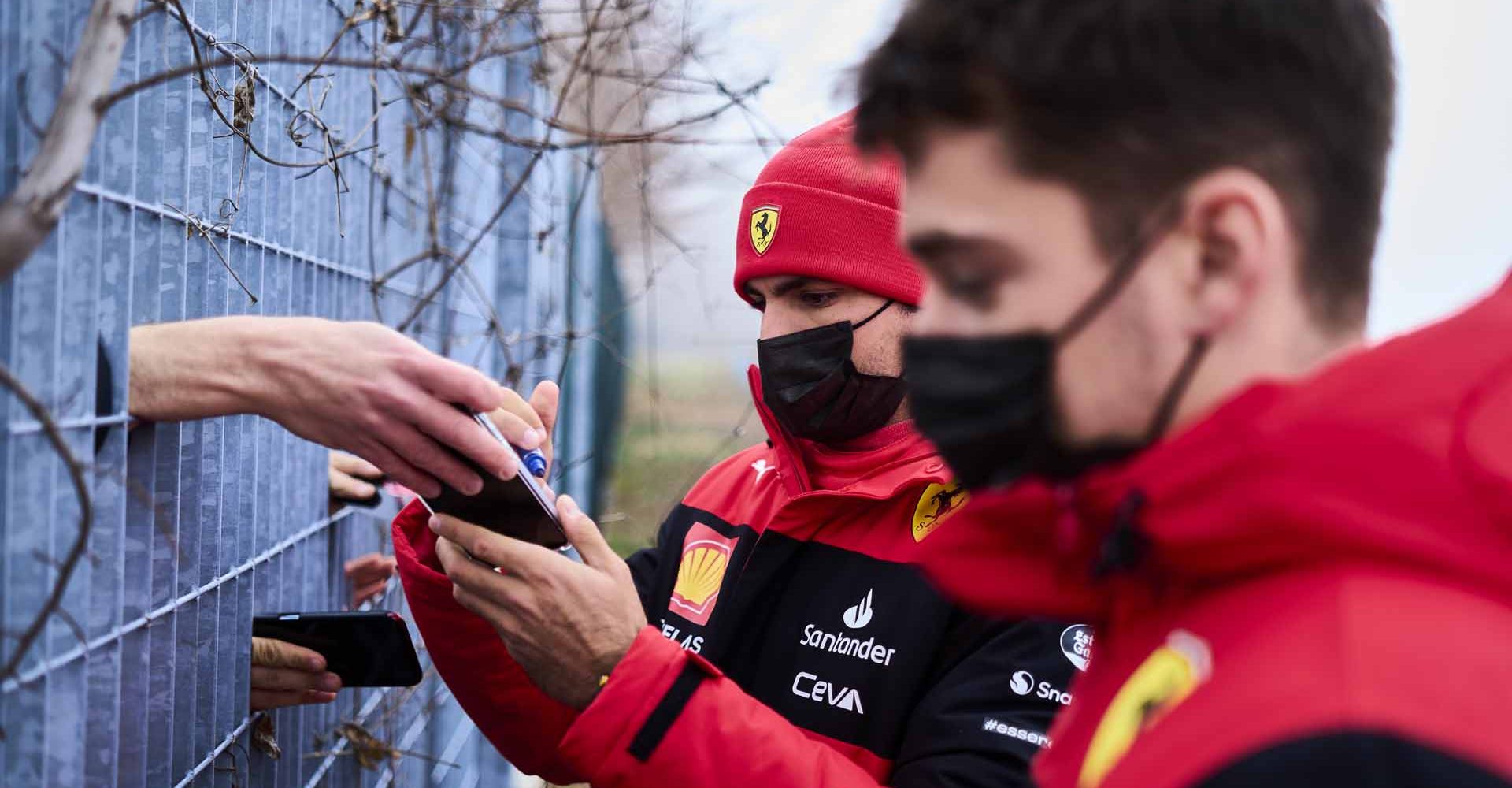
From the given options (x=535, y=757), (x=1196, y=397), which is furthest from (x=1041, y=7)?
(x=535, y=757)

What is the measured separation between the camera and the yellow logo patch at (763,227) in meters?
2.65

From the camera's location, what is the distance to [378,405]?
1.73m

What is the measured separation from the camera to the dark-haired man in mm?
887

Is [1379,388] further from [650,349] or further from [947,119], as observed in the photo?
[650,349]

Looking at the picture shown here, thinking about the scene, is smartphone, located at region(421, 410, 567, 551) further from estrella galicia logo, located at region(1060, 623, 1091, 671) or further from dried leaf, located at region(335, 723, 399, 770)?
dried leaf, located at region(335, 723, 399, 770)

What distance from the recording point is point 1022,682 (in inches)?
79.4

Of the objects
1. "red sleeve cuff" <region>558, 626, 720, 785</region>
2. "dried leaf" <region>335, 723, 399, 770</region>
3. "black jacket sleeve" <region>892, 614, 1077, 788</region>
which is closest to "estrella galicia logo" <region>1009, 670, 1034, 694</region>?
"black jacket sleeve" <region>892, 614, 1077, 788</region>

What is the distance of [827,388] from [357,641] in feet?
3.55

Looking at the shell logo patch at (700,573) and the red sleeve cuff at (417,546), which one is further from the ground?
the red sleeve cuff at (417,546)

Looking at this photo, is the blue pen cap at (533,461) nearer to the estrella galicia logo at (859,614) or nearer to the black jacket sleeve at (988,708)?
the estrella galicia logo at (859,614)

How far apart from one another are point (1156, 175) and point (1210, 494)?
11.5 inches

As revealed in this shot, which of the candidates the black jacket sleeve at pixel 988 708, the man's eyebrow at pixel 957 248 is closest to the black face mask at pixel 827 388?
the black jacket sleeve at pixel 988 708

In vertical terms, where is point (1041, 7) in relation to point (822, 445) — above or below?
above

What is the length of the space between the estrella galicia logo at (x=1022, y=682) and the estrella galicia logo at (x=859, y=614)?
1.08 ft
